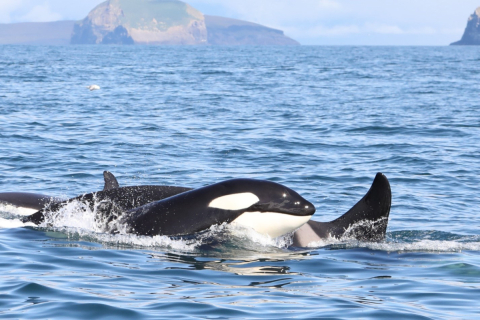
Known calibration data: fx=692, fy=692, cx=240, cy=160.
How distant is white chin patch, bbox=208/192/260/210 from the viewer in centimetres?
894

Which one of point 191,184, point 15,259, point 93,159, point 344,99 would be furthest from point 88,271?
point 344,99

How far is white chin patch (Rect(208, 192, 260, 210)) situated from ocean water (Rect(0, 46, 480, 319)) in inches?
13.1

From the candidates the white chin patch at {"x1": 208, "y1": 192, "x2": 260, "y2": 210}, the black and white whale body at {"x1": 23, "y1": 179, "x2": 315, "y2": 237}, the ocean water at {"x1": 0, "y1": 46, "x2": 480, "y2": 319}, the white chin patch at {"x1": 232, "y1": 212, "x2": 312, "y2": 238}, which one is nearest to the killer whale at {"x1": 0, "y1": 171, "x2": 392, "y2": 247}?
the ocean water at {"x1": 0, "y1": 46, "x2": 480, "y2": 319}

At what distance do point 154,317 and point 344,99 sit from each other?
2739 cm

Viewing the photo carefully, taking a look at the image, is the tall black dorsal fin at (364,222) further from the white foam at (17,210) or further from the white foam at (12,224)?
the white foam at (17,210)

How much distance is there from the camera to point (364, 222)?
9.88 m

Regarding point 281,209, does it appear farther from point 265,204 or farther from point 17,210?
point 17,210

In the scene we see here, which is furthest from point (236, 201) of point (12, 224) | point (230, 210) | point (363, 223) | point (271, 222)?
point (12, 224)

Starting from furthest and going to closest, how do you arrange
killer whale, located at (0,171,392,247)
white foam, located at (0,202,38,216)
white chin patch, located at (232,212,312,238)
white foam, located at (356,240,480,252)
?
white foam, located at (0,202,38,216)
killer whale, located at (0,171,392,247)
white foam, located at (356,240,480,252)
white chin patch, located at (232,212,312,238)

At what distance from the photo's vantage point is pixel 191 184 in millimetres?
14281

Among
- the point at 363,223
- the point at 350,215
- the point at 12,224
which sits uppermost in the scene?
the point at 350,215

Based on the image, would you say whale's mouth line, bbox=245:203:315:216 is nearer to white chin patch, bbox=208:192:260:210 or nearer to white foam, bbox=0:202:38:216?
white chin patch, bbox=208:192:260:210

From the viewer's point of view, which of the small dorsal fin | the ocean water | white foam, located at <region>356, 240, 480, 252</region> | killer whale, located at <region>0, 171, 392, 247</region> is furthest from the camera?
the small dorsal fin

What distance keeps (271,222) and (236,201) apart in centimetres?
54
